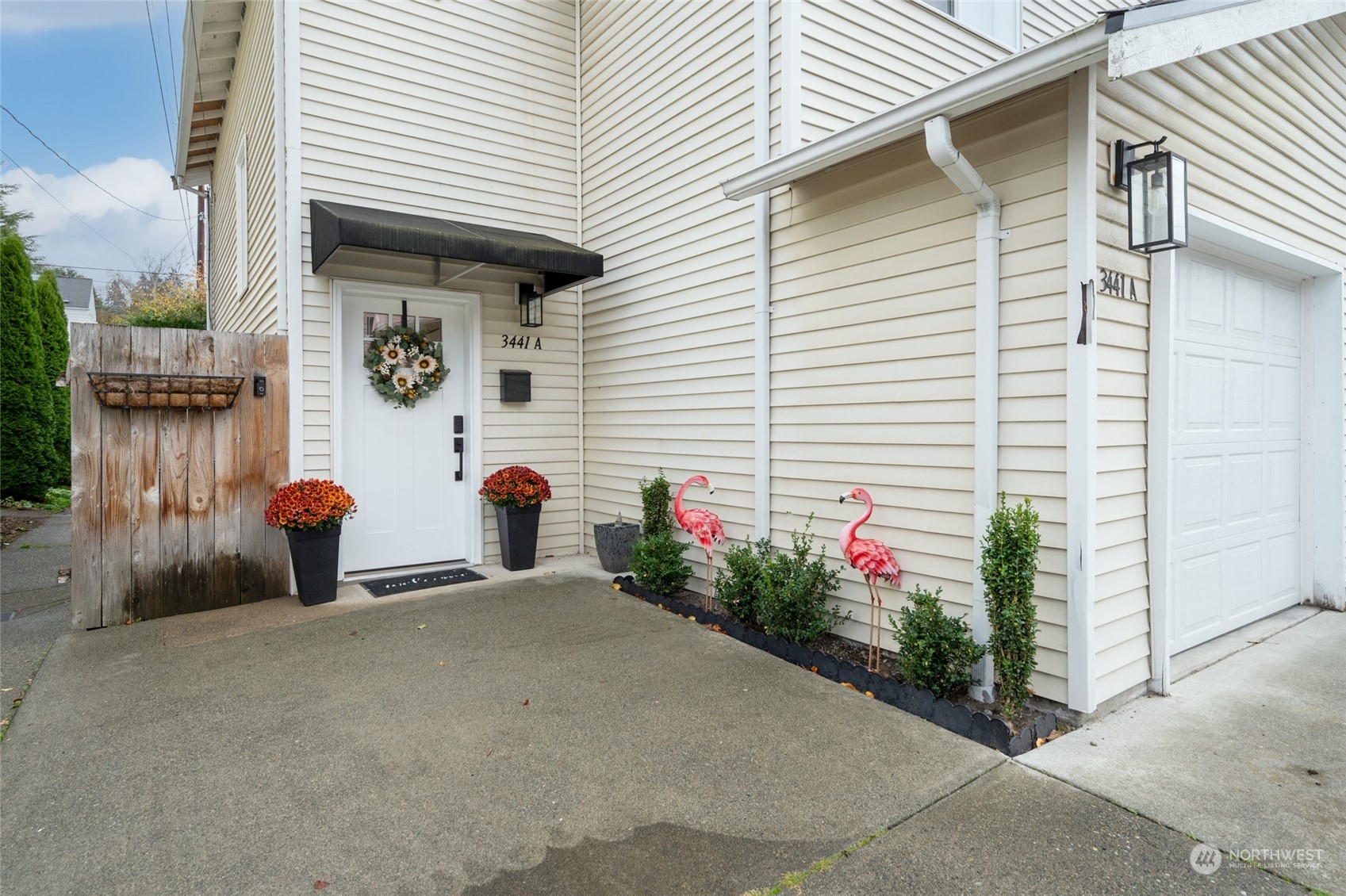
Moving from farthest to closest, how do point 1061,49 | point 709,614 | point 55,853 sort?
point 709,614 → point 1061,49 → point 55,853

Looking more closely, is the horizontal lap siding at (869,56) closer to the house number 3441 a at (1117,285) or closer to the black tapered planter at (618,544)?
the house number 3441 a at (1117,285)

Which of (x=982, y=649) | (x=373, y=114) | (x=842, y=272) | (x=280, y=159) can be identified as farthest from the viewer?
(x=373, y=114)

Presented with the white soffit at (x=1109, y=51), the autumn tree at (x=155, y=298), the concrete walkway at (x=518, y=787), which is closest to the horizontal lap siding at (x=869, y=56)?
the white soffit at (x=1109, y=51)

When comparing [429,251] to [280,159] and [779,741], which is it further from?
[779,741]

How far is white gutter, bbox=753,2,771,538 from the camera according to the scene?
419cm

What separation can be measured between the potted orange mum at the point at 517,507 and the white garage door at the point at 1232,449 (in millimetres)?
4009

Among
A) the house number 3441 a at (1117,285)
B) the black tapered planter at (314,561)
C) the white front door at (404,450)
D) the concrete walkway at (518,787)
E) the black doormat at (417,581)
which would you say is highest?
the house number 3441 a at (1117,285)

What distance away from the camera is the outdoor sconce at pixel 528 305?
5.68 meters

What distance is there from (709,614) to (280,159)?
4.19 meters

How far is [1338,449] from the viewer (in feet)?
14.1

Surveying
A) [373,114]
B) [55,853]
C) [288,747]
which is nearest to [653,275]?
[373,114]

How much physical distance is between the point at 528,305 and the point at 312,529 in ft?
7.74

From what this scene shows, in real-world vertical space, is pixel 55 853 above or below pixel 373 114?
below

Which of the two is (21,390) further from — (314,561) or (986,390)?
(986,390)
